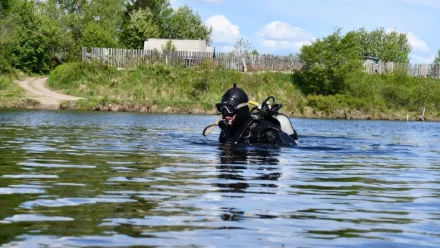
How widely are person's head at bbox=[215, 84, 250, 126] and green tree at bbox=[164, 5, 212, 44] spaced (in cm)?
8695

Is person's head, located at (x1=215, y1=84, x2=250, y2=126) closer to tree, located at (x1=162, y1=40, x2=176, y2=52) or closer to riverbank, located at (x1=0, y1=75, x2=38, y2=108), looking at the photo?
riverbank, located at (x1=0, y1=75, x2=38, y2=108)

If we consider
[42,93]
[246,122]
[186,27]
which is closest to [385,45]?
[186,27]

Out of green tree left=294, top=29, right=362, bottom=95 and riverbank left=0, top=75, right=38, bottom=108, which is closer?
riverbank left=0, top=75, right=38, bottom=108

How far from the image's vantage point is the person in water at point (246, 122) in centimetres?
1593

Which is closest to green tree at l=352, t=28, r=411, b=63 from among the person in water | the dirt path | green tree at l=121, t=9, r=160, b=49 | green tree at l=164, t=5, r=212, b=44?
green tree at l=164, t=5, r=212, b=44

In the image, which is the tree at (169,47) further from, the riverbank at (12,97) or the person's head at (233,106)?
the person's head at (233,106)

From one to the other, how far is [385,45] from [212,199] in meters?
115

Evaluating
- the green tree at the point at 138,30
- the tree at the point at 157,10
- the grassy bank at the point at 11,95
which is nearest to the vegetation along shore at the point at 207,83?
the grassy bank at the point at 11,95

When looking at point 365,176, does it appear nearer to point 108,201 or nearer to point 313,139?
point 108,201

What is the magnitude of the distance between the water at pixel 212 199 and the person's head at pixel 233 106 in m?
0.79

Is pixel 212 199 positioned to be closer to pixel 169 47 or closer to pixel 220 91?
pixel 220 91

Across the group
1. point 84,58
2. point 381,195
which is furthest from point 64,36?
point 381,195

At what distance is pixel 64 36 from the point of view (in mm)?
85438

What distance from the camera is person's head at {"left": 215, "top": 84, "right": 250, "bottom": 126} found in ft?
51.7
